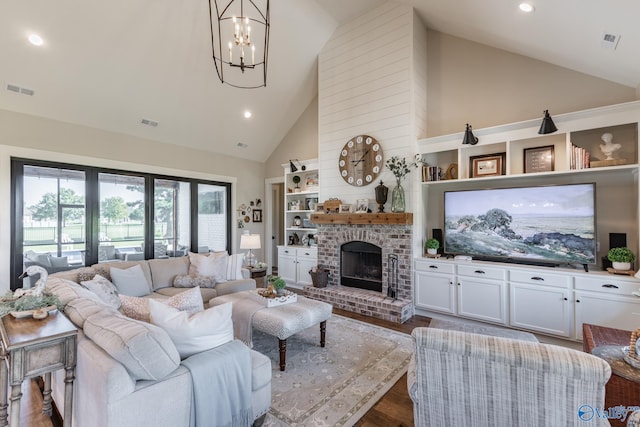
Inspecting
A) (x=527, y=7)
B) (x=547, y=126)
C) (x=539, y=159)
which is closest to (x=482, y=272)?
Result: (x=539, y=159)

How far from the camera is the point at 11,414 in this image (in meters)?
1.71

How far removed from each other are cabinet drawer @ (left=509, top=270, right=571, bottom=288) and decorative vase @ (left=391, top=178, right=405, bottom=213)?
167 centimetres

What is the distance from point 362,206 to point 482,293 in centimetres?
221

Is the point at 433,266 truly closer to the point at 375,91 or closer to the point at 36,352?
the point at 375,91

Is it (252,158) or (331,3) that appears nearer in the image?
(331,3)

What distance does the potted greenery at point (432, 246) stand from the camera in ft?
14.8

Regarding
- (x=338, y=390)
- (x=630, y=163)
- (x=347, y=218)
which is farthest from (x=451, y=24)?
(x=338, y=390)

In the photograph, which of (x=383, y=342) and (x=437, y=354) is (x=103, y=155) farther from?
(x=437, y=354)

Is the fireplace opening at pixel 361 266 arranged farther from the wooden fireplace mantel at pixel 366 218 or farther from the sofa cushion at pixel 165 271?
the sofa cushion at pixel 165 271

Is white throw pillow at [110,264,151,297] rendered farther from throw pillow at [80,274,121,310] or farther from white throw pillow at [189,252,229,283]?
white throw pillow at [189,252,229,283]

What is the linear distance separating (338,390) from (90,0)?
5.26 m

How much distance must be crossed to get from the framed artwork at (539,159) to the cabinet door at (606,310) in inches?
61.0

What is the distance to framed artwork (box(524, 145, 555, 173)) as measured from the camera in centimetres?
374

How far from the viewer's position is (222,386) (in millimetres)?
1845
